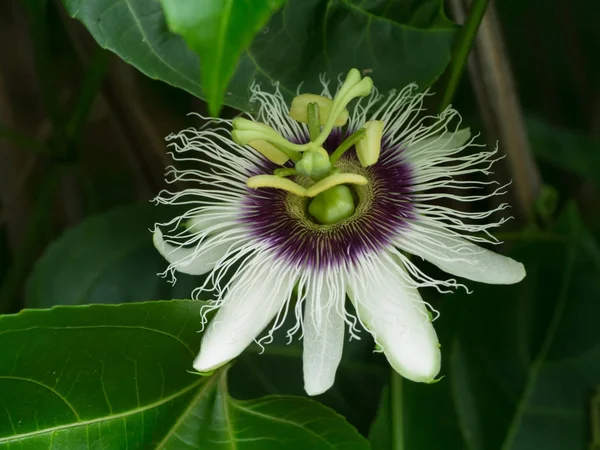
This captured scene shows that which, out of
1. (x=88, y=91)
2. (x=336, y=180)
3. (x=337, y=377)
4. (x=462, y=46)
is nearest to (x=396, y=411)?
(x=337, y=377)

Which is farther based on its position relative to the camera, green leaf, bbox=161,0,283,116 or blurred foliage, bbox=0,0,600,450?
blurred foliage, bbox=0,0,600,450

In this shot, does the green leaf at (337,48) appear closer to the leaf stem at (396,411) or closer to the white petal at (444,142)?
the white petal at (444,142)

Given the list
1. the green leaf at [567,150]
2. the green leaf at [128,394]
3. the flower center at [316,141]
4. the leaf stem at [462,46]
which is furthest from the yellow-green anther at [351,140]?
the green leaf at [567,150]

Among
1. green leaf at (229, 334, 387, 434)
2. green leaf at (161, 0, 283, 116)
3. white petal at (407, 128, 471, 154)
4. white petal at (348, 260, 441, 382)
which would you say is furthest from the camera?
green leaf at (229, 334, 387, 434)

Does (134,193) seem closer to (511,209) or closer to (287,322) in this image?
(287,322)

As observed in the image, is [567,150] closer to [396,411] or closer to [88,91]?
[396,411]

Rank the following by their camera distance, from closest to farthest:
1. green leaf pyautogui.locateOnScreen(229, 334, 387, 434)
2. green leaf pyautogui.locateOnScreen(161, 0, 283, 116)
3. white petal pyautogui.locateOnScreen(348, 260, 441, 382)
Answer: green leaf pyautogui.locateOnScreen(161, 0, 283, 116) < white petal pyautogui.locateOnScreen(348, 260, 441, 382) < green leaf pyautogui.locateOnScreen(229, 334, 387, 434)

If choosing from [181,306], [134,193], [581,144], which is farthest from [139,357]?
[581,144]

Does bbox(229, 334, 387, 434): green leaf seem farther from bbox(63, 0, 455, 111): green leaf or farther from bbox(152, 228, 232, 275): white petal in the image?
bbox(63, 0, 455, 111): green leaf

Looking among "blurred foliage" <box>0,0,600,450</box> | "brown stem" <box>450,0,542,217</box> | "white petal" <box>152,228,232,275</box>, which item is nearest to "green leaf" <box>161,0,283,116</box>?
"blurred foliage" <box>0,0,600,450</box>
